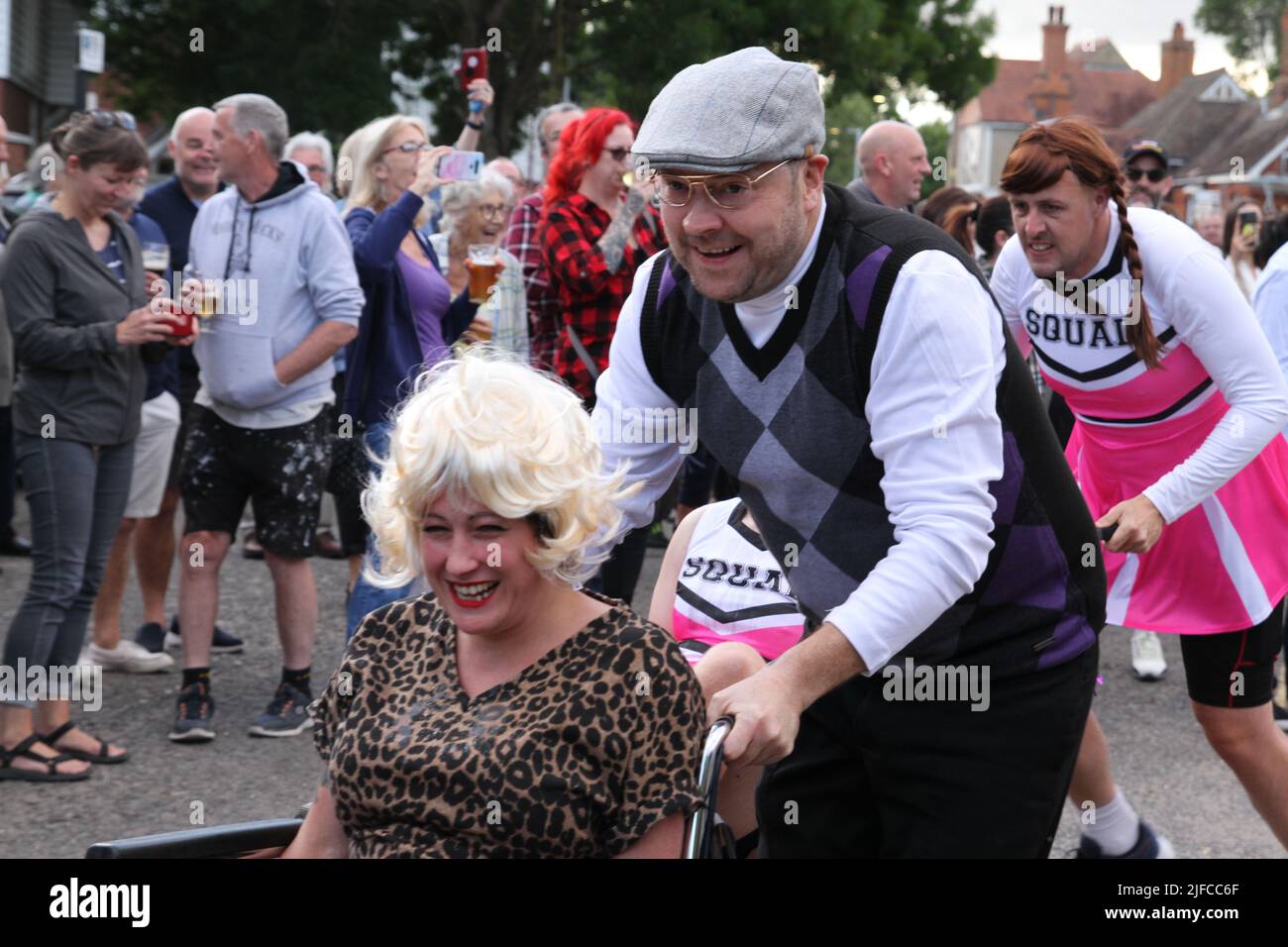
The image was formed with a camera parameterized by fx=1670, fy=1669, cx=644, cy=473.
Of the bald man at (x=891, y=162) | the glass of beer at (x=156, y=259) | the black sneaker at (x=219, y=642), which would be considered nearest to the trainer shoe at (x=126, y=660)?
the black sneaker at (x=219, y=642)

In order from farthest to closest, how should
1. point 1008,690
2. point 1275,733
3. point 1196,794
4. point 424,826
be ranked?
1. point 1196,794
2. point 1275,733
3. point 1008,690
4. point 424,826

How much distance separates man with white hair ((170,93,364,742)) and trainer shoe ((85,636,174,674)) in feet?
3.00

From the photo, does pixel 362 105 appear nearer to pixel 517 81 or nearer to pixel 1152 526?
pixel 517 81

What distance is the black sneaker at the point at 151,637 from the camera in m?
6.95

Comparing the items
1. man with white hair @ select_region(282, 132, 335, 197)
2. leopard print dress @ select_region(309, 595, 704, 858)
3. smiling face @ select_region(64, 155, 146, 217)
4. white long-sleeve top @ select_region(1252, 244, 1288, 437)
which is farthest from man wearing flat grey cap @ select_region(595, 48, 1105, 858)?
man with white hair @ select_region(282, 132, 335, 197)

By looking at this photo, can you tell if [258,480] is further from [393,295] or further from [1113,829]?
[1113,829]

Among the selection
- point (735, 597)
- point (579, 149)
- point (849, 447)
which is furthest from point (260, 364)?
point (849, 447)

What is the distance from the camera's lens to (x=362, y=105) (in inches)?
1022

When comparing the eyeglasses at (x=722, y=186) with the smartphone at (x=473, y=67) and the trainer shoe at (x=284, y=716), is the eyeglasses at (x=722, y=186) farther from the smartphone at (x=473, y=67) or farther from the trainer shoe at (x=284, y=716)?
the smartphone at (x=473, y=67)

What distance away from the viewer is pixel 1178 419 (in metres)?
4.20

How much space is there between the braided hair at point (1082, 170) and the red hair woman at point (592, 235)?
94.6 inches

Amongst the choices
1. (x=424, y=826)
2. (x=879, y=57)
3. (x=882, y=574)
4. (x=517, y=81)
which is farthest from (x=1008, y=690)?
(x=879, y=57)

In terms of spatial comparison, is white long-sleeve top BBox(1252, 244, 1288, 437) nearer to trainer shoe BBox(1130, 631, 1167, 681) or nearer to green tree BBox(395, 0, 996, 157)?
trainer shoe BBox(1130, 631, 1167, 681)
